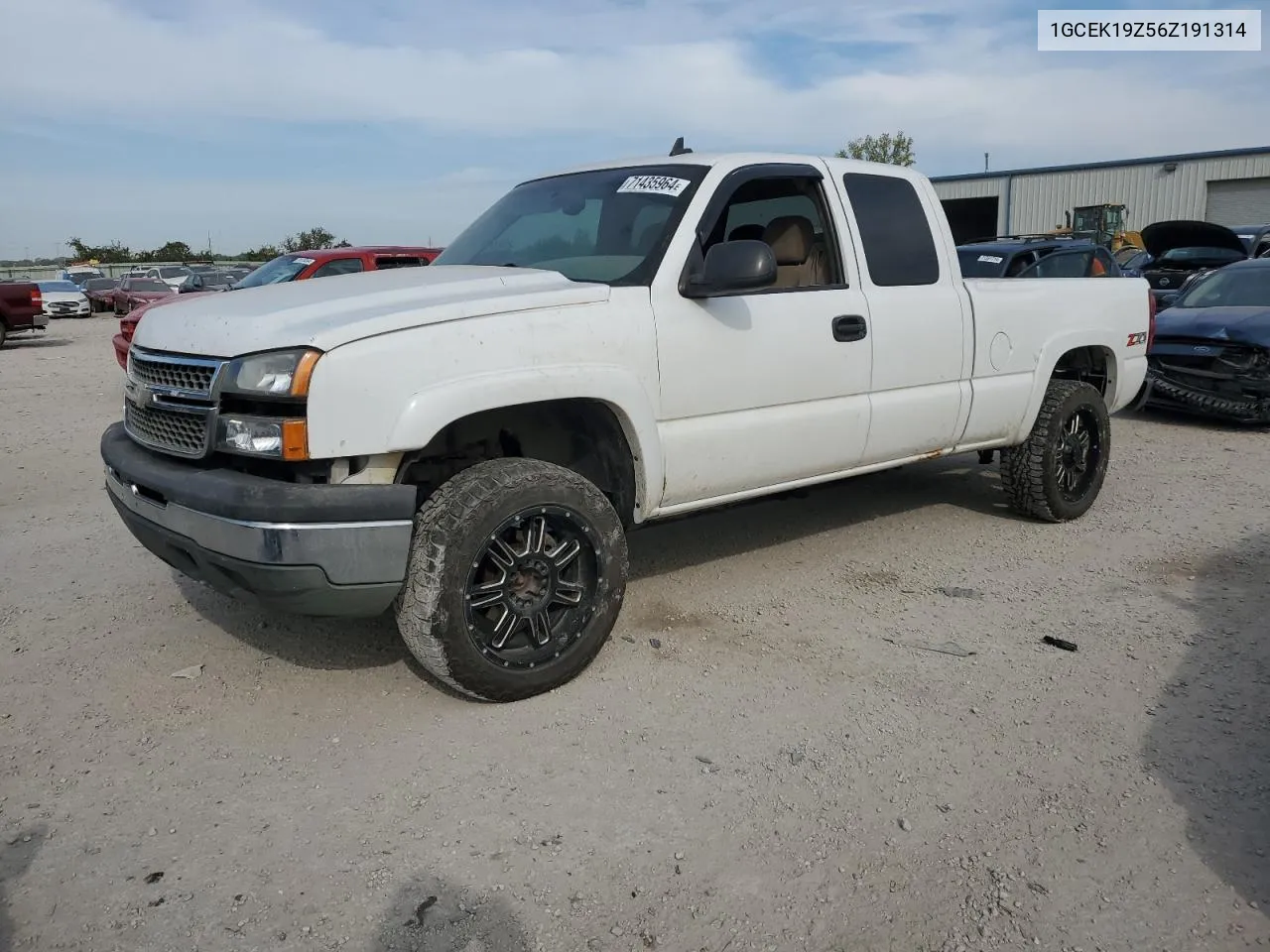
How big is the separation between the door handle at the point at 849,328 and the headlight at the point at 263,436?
2.36 metres

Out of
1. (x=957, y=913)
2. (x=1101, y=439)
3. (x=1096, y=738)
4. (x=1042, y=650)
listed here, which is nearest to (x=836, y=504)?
(x=1101, y=439)

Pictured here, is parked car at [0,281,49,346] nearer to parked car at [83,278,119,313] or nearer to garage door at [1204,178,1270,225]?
parked car at [83,278,119,313]

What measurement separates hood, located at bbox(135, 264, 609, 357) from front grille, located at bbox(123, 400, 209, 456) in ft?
0.75

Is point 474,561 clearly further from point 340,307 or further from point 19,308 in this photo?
point 19,308

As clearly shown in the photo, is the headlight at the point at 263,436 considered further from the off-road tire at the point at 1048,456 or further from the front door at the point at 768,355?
the off-road tire at the point at 1048,456

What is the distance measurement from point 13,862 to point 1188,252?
1570 centimetres

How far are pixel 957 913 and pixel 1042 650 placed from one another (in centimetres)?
182

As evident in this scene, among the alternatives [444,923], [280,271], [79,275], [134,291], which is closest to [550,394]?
[444,923]

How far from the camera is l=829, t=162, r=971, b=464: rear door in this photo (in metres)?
4.66

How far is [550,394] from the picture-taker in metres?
3.49

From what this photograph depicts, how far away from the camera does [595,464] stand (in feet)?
13.4

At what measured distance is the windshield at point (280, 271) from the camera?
1048cm

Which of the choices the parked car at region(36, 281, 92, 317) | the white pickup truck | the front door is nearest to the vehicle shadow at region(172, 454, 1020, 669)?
the white pickup truck

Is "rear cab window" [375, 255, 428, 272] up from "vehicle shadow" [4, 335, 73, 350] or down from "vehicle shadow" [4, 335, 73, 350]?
up
